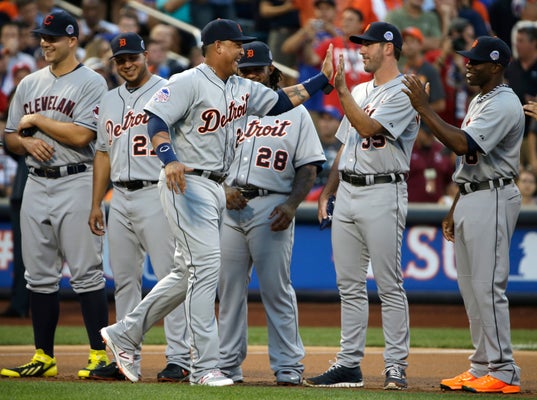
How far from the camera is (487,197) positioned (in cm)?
655

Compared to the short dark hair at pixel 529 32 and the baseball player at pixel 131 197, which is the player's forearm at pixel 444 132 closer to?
the baseball player at pixel 131 197

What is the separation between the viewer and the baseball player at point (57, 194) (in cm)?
709

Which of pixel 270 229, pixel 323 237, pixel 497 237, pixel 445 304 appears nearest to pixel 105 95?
pixel 270 229

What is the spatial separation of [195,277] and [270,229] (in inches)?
35.6

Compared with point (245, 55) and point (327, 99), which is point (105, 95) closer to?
point (245, 55)

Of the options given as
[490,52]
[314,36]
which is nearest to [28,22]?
[314,36]

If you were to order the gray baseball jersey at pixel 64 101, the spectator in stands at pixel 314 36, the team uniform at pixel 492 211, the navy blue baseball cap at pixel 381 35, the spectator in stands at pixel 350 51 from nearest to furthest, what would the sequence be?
the team uniform at pixel 492 211
the navy blue baseball cap at pixel 381 35
the gray baseball jersey at pixel 64 101
the spectator in stands at pixel 350 51
the spectator in stands at pixel 314 36

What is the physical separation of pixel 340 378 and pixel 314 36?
8383 millimetres

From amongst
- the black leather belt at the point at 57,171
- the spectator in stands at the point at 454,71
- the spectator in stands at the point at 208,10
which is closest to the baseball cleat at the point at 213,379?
the black leather belt at the point at 57,171

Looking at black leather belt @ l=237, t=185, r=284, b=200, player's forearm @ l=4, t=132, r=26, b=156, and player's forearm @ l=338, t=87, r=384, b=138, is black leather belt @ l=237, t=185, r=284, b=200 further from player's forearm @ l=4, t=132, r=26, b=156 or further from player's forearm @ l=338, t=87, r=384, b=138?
player's forearm @ l=4, t=132, r=26, b=156

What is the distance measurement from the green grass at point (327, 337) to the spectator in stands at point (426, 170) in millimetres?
2089

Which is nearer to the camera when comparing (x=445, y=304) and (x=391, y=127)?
(x=391, y=127)

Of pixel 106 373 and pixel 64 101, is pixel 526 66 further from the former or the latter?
pixel 106 373

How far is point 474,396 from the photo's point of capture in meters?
6.20
